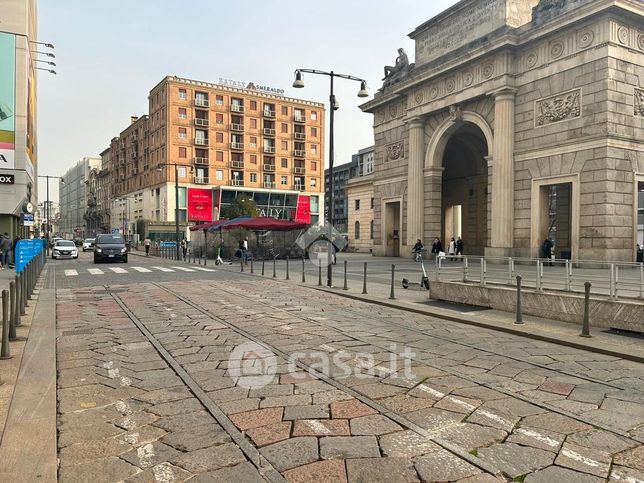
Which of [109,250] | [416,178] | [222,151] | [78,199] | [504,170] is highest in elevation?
[222,151]

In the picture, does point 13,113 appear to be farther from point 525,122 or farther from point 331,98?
point 525,122

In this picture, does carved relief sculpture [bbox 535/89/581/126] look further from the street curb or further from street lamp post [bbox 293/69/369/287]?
the street curb

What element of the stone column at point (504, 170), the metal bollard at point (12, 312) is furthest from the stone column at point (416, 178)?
the metal bollard at point (12, 312)

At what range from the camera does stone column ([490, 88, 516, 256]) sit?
2569 cm

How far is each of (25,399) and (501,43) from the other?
26.8 metres

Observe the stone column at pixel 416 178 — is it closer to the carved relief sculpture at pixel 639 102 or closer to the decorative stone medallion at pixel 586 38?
the decorative stone medallion at pixel 586 38

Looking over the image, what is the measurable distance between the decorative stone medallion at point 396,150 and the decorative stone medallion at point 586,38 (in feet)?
45.1

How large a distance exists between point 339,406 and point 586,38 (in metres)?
24.0

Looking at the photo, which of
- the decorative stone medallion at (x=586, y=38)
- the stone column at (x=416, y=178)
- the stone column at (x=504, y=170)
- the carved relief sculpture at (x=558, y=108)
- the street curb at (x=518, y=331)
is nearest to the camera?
the street curb at (x=518, y=331)

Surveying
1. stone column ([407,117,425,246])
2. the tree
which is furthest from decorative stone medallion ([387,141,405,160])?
the tree

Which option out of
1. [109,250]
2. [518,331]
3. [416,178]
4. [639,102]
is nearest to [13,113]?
[109,250]

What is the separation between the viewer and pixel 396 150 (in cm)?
3500

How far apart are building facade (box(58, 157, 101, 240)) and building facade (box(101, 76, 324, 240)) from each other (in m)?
44.9

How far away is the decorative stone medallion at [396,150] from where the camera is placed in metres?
34.3
